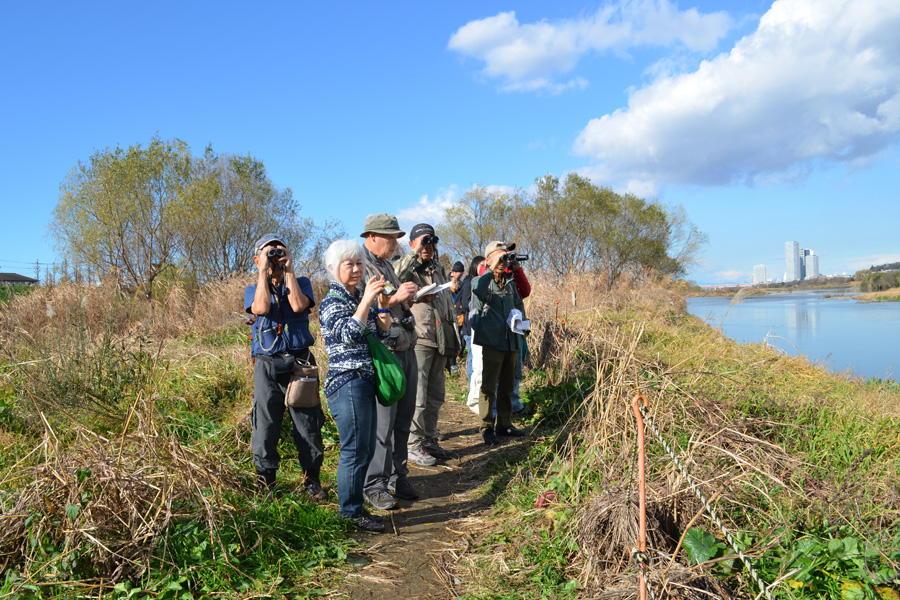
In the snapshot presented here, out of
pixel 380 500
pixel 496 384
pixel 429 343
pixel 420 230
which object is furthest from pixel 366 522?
pixel 420 230

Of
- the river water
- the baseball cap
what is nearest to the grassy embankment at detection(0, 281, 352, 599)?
the baseball cap

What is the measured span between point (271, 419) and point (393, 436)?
2.86ft

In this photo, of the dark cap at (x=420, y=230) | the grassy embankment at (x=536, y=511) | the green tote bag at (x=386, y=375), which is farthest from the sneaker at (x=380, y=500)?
the dark cap at (x=420, y=230)

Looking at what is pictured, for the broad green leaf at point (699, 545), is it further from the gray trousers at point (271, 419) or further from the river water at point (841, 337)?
the river water at point (841, 337)

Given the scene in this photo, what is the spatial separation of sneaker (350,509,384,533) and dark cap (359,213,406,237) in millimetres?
1856

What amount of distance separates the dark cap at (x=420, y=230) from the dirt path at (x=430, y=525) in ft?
6.63

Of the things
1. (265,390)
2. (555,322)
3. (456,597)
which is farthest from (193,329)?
(456,597)

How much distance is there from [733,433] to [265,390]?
9.72 feet

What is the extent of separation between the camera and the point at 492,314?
16.6 ft

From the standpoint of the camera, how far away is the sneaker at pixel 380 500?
376cm

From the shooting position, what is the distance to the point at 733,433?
3.30m

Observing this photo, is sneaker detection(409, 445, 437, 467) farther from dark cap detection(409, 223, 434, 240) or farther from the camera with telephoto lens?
dark cap detection(409, 223, 434, 240)

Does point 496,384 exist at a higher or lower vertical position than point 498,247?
lower

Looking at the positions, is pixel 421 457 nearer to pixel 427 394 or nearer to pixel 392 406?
pixel 427 394
